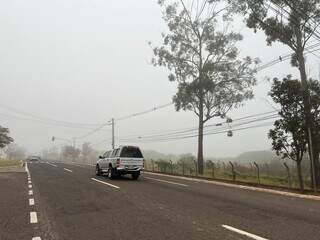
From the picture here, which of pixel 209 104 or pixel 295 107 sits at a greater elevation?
pixel 209 104

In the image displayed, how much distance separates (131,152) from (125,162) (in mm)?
1166

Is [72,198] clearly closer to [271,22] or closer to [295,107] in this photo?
[295,107]

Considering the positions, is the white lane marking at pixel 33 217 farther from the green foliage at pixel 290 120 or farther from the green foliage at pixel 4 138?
the green foliage at pixel 4 138

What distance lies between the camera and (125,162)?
96.2 feet

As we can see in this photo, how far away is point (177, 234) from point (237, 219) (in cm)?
261

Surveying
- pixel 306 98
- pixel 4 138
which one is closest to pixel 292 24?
pixel 306 98

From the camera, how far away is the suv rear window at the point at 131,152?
98.2 feet

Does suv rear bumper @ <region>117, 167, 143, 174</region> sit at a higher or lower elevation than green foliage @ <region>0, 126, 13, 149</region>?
lower

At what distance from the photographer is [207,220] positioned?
1124cm

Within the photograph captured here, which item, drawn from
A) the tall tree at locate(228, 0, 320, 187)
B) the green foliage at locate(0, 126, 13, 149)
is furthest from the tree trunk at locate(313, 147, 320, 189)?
the green foliage at locate(0, 126, 13, 149)

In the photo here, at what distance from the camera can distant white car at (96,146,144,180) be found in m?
29.3

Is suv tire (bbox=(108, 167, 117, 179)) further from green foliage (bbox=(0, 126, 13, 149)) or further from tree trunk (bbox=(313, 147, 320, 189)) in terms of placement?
green foliage (bbox=(0, 126, 13, 149))

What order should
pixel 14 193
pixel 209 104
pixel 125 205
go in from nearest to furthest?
pixel 125 205 < pixel 14 193 < pixel 209 104

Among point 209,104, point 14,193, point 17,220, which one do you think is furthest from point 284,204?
point 209,104
